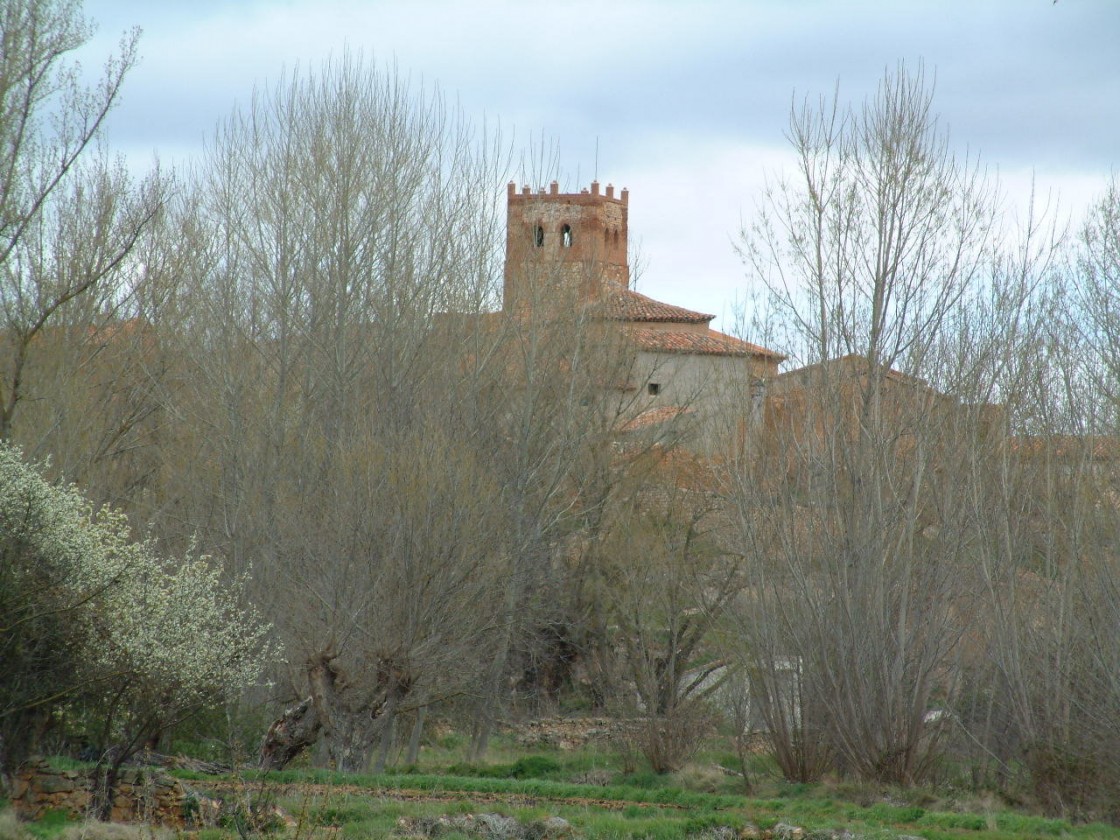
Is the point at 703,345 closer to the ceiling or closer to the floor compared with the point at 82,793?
closer to the ceiling

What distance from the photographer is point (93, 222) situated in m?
22.8

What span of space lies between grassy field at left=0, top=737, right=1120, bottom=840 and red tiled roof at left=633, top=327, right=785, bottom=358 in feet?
20.5

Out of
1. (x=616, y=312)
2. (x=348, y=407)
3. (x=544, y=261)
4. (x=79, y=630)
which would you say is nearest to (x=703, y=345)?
(x=616, y=312)

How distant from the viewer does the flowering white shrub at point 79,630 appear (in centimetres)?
1130

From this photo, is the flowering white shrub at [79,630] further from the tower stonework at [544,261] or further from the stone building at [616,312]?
the tower stonework at [544,261]

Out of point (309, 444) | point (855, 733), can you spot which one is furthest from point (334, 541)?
point (855, 733)

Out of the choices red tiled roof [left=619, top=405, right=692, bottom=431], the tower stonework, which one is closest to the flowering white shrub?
the tower stonework

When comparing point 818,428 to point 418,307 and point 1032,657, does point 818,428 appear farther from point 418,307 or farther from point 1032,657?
point 418,307

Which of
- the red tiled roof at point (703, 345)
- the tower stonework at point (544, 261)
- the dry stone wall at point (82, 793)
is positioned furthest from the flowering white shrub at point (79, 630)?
the tower stonework at point (544, 261)

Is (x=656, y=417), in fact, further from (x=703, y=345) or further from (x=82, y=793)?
(x=82, y=793)

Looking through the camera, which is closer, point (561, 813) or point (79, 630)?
point (79, 630)

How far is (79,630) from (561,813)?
4921 mm

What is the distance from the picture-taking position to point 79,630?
1156cm

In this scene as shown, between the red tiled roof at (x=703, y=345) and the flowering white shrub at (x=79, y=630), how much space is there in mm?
9078
